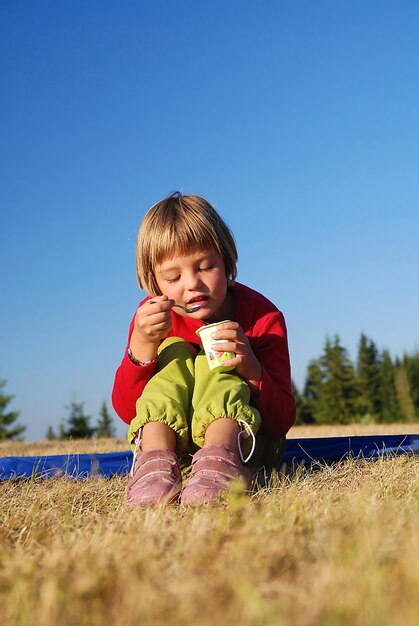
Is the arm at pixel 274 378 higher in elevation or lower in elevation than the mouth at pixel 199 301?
lower

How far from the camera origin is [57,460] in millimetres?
3771

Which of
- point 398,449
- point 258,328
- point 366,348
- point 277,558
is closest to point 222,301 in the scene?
point 258,328

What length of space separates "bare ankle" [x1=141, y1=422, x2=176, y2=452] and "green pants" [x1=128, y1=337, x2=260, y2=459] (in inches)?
0.8

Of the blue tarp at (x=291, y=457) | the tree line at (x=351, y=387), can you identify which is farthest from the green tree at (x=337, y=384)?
the blue tarp at (x=291, y=457)

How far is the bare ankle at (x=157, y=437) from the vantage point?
8.00 feet

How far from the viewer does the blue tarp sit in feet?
10.9

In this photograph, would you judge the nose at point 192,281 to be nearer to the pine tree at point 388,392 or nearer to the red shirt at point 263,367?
the red shirt at point 263,367

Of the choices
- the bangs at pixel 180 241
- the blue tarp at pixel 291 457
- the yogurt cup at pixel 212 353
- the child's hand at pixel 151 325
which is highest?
the bangs at pixel 180 241

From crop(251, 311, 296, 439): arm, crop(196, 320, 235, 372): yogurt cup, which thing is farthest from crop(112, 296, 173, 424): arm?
crop(251, 311, 296, 439): arm

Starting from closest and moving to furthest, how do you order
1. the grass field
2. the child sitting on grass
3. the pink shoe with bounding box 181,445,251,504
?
the grass field, the pink shoe with bounding box 181,445,251,504, the child sitting on grass

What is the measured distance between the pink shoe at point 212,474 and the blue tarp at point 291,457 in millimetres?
996

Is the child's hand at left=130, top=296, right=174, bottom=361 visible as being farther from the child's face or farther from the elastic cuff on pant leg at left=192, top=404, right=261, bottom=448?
the elastic cuff on pant leg at left=192, top=404, right=261, bottom=448

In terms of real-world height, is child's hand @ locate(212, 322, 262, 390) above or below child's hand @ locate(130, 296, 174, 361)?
below

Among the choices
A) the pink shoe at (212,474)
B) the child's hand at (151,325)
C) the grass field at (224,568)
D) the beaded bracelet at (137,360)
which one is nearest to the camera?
the grass field at (224,568)
